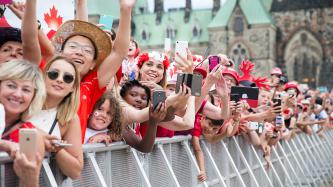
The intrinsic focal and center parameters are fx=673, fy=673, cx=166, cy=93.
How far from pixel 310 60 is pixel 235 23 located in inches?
322

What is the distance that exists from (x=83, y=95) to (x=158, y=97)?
504 millimetres

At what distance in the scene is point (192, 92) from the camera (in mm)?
4992

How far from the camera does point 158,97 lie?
15.0ft

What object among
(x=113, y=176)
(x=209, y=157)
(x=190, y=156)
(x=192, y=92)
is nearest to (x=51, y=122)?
(x=113, y=176)

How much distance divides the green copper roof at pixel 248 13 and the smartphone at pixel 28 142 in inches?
2479

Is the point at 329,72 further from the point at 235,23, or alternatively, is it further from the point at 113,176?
the point at 113,176

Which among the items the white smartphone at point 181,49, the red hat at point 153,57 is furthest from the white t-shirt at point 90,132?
the red hat at point 153,57

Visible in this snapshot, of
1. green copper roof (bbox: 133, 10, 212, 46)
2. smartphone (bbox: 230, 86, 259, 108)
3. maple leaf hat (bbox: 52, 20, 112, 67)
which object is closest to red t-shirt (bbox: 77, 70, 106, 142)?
maple leaf hat (bbox: 52, 20, 112, 67)

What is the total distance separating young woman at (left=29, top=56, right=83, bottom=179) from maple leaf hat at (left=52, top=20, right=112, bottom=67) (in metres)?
0.64

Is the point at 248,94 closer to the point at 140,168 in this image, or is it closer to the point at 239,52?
the point at 140,168

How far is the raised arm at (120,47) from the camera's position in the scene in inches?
182

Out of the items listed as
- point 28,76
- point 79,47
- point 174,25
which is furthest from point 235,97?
point 174,25

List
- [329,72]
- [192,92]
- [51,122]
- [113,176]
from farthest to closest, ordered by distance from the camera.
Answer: [329,72] < [192,92] < [113,176] < [51,122]

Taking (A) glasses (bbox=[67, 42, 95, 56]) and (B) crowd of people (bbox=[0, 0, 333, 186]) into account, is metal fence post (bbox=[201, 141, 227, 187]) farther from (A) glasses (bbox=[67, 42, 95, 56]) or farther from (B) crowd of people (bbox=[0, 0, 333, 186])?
(A) glasses (bbox=[67, 42, 95, 56])
